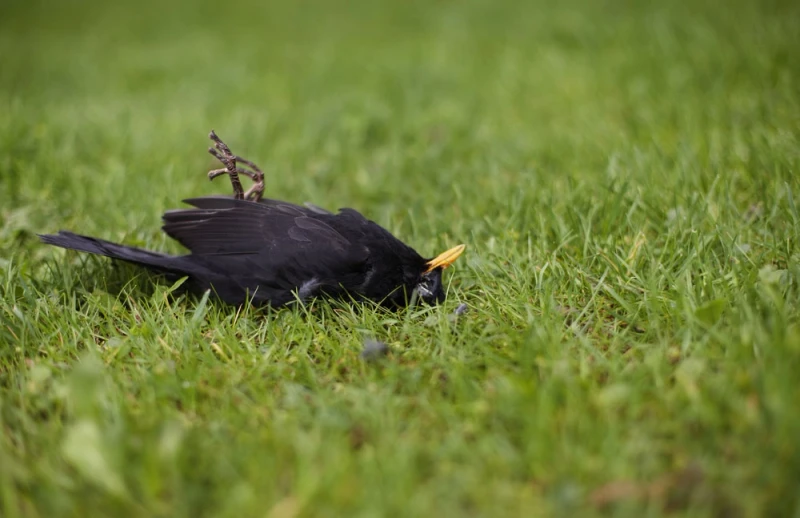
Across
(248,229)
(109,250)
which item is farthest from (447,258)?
(109,250)

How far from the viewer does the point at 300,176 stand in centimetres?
423

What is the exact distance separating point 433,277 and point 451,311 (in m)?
0.16

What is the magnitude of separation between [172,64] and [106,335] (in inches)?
197

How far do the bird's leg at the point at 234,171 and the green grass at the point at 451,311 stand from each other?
56 cm

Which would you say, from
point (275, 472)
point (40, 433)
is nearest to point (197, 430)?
point (275, 472)

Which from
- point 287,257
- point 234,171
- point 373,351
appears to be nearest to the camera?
point 373,351

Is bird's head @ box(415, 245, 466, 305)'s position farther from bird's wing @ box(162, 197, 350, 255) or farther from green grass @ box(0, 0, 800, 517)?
bird's wing @ box(162, 197, 350, 255)

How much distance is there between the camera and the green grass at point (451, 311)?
174cm

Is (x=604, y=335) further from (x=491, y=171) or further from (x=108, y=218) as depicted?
(x=108, y=218)

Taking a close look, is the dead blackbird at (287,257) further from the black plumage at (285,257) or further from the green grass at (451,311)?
the green grass at (451,311)

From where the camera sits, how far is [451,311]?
8.83ft

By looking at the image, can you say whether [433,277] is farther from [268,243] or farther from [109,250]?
[109,250]

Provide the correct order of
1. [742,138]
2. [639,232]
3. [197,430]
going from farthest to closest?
[742,138], [639,232], [197,430]

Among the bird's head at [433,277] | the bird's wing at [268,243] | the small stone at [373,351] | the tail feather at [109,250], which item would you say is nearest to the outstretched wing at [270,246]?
the bird's wing at [268,243]
